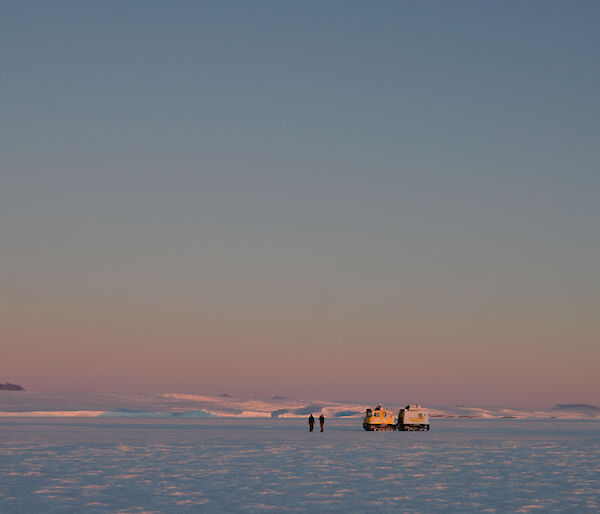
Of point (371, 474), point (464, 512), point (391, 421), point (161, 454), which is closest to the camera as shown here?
point (464, 512)

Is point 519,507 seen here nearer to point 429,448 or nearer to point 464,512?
point 464,512

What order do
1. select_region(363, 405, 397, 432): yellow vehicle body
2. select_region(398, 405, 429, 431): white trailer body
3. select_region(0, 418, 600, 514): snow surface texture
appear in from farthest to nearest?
select_region(398, 405, 429, 431): white trailer body → select_region(363, 405, 397, 432): yellow vehicle body → select_region(0, 418, 600, 514): snow surface texture

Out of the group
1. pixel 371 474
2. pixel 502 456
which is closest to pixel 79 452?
pixel 371 474

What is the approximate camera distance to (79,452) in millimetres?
43906

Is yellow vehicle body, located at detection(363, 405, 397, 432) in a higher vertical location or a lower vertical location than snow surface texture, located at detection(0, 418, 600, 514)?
higher

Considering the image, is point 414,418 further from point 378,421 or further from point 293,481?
point 293,481

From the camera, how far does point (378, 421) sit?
8750cm

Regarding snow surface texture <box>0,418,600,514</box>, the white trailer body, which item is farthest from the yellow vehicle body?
snow surface texture <box>0,418,600,514</box>

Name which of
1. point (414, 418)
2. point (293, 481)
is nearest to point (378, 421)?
point (414, 418)

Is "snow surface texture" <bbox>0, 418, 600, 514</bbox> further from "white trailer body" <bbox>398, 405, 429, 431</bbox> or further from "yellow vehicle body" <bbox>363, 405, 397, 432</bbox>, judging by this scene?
"white trailer body" <bbox>398, 405, 429, 431</bbox>

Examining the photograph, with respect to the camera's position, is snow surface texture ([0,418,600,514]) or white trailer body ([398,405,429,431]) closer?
snow surface texture ([0,418,600,514])

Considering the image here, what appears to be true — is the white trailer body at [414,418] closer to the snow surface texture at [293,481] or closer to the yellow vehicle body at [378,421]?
the yellow vehicle body at [378,421]

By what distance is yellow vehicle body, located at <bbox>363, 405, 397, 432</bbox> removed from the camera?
86.8 metres

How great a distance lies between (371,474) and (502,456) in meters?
14.1
